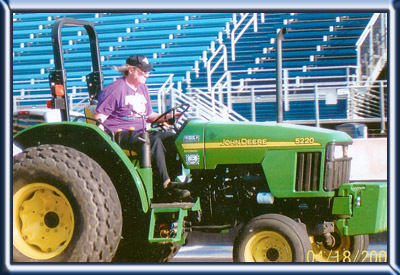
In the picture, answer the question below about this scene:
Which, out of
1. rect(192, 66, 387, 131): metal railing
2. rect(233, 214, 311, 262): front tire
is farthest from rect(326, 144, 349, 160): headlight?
rect(192, 66, 387, 131): metal railing

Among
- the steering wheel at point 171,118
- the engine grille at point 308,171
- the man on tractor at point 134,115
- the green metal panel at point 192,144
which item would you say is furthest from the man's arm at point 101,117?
the engine grille at point 308,171

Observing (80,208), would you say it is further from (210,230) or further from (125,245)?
(210,230)

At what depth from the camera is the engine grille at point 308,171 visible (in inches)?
232

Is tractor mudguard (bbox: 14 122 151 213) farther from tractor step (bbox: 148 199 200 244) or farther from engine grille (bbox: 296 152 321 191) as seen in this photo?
engine grille (bbox: 296 152 321 191)

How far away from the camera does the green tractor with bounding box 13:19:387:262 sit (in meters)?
5.66

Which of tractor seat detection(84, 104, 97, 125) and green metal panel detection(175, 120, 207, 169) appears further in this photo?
tractor seat detection(84, 104, 97, 125)

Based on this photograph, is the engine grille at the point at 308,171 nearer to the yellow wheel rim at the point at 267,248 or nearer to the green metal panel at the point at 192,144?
the yellow wheel rim at the point at 267,248

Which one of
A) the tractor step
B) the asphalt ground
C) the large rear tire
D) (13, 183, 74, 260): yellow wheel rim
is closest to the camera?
the large rear tire

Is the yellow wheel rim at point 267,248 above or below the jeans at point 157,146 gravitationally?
below

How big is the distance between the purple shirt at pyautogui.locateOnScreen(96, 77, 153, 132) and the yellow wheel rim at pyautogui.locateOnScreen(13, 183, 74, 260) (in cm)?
80

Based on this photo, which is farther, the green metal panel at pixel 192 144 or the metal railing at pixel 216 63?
the metal railing at pixel 216 63

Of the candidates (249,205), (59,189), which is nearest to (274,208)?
(249,205)

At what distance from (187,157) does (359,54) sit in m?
4.78

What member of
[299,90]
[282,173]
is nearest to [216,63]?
[299,90]
